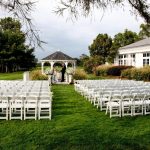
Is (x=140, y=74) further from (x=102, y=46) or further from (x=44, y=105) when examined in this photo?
(x=44, y=105)

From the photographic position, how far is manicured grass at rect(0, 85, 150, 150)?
378 inches

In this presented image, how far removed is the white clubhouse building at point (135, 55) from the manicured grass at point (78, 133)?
32.4 m

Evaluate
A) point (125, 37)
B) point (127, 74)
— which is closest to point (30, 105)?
point (127, 74)

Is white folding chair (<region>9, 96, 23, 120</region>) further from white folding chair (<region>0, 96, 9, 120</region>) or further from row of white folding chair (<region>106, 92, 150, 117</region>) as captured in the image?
row of white folding chair (<region>106, 92, 150, 117</region>)

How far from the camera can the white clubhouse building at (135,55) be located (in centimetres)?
4519

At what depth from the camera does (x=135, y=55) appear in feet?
160

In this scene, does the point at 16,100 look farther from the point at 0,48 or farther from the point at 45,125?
the point at 0,48

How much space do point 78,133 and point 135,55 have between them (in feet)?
128

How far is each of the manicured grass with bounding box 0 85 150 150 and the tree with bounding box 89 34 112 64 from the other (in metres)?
42.8

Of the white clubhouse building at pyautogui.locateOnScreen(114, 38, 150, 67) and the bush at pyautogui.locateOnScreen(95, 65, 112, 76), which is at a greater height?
the white clubhouse building at pyautogui.locateOnScreen(114, 38, 150, 67)

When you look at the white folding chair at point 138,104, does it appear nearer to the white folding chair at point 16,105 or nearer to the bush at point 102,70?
the white folding chair at point 16,105

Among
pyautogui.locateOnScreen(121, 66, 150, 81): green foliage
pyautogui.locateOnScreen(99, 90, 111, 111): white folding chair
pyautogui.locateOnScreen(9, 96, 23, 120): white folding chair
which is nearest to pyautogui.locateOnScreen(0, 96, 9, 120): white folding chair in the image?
pyautogui.locateOnScreen(9, 96, 23, 120): white folding chair

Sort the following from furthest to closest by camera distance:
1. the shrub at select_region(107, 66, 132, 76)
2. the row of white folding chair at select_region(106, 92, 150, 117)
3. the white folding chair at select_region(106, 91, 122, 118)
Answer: the shrub at select_region(107, 66, 132, 76)
the row of white folding chair at select_region(106, 92, 150, 117)
the white folding chair at select_region(106, 91, 122, 118)

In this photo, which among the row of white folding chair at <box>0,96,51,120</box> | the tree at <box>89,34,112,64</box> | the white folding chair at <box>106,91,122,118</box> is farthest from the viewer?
the tree at <box>89,34,112,64</box>
